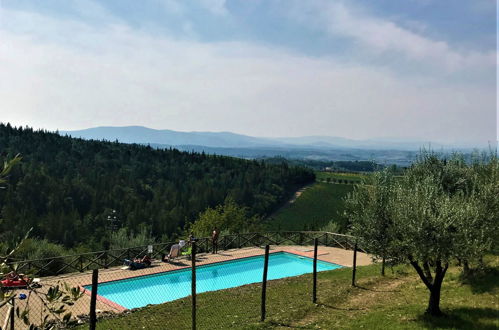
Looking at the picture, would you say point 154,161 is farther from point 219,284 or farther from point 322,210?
point 219,284

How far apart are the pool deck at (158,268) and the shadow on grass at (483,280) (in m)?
8.67

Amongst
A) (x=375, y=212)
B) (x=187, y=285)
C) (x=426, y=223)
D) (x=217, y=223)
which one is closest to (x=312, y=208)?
(x=217, y=223)

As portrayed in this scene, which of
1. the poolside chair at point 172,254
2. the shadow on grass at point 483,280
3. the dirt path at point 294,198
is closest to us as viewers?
the shadow on grass at point 483,280

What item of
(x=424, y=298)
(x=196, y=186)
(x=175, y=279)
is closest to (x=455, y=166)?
(x=424, y=298)

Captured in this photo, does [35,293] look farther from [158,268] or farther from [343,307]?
[158,268]

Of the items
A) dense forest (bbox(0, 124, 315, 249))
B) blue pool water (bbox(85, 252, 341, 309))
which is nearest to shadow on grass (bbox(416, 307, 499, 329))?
blue pool water (bbox(85, 252, 341, 309))

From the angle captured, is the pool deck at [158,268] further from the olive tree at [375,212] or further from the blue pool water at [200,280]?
the olive tree at [375,212]

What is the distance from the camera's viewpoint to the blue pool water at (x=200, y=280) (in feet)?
54.1

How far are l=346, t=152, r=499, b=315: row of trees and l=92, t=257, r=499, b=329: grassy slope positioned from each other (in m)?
0.90

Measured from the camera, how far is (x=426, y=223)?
8.88 metres

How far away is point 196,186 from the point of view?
7150 centimetres

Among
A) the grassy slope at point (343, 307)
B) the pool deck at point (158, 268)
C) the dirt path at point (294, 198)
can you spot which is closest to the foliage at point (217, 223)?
the pool deck at point (158, 268)

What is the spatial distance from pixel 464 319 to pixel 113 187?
60.8 metres

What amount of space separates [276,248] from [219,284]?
802 centimetres
